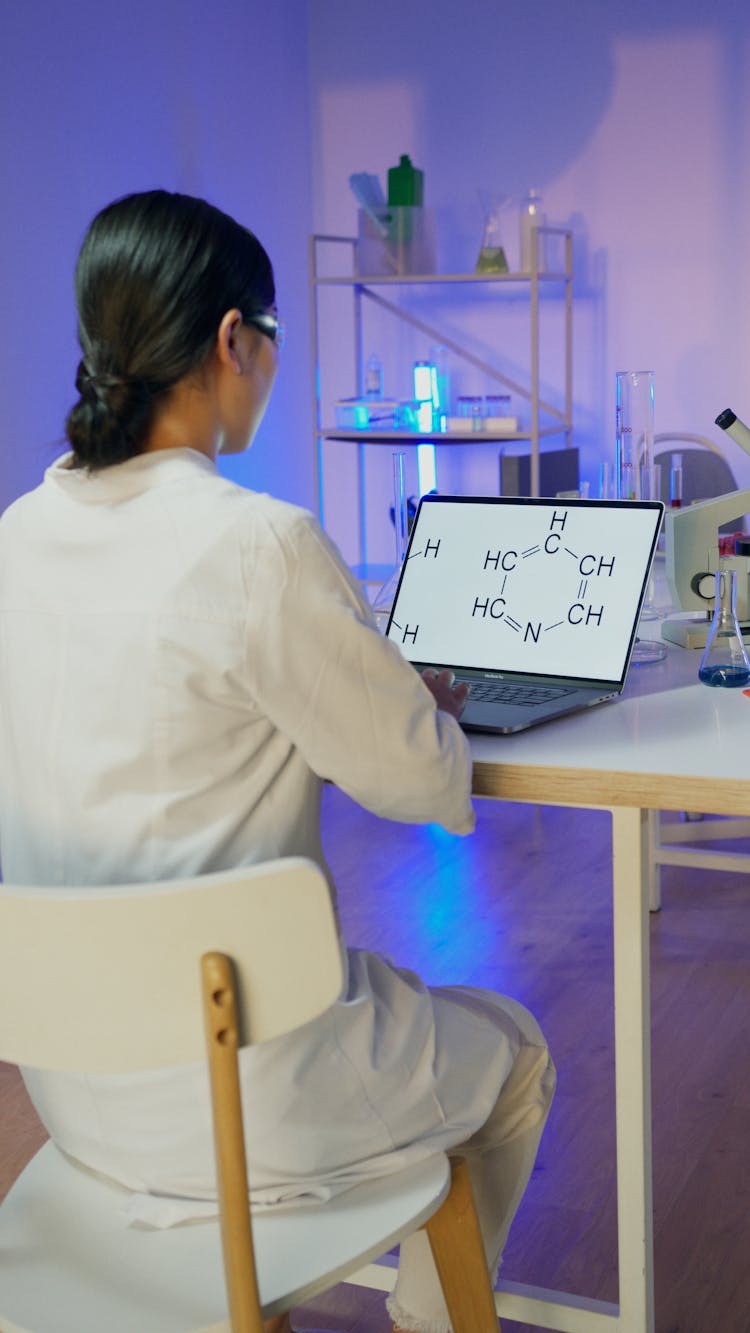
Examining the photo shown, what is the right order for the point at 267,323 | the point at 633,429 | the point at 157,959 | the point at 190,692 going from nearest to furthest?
the point at 157,959 → the point at 190,692 → the point at 267,323 → the point at 633,429

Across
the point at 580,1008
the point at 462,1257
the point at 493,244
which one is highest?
the point at 493,244

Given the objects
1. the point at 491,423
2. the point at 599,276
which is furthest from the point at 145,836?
the point at 599,276

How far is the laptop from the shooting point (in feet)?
5.35

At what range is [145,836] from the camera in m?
1.13

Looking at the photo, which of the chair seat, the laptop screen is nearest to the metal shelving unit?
the laptop screen

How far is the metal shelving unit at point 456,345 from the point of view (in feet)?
14.1

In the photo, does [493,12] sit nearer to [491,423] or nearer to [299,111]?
[299,111]

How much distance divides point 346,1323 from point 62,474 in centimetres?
113

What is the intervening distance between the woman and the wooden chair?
0.07 m

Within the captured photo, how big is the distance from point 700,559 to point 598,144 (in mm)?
3283

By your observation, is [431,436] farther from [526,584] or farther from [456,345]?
[526,584]

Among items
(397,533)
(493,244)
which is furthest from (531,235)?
(397,533)

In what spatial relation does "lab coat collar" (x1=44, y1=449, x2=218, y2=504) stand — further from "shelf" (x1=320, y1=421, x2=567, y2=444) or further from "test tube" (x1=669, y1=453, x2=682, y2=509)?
"shelf" (x1=320, y1=421, x2=567, y2=444)

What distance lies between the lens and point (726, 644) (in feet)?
5.58
